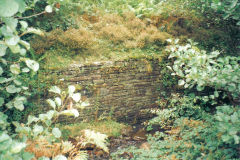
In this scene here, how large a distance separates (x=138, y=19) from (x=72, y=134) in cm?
390

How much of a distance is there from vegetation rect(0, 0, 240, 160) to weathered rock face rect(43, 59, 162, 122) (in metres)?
0.23

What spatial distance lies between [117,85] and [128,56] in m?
0.82

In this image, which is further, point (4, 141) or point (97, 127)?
point (97, 127)

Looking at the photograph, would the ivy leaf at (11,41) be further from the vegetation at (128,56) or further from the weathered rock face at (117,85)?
the weathered rock face at (117,85)

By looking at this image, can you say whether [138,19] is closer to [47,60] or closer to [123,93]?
[123,93]

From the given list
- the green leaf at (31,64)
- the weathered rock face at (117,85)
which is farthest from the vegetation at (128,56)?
the weathered rock face at (117,85)

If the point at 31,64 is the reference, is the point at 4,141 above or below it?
below

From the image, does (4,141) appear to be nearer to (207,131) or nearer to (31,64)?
(31,64)

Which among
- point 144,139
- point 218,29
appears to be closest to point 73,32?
point 144,139

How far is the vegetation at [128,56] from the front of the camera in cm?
276

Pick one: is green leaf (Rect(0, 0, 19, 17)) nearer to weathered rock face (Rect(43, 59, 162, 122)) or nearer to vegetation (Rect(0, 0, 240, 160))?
vegetation (Rect(0, 0, 240, 160))

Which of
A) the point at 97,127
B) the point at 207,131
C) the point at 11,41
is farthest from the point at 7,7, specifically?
the point at 97,127

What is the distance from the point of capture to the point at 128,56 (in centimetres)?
516

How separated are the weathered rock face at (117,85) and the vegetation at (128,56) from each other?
23 centimetres
